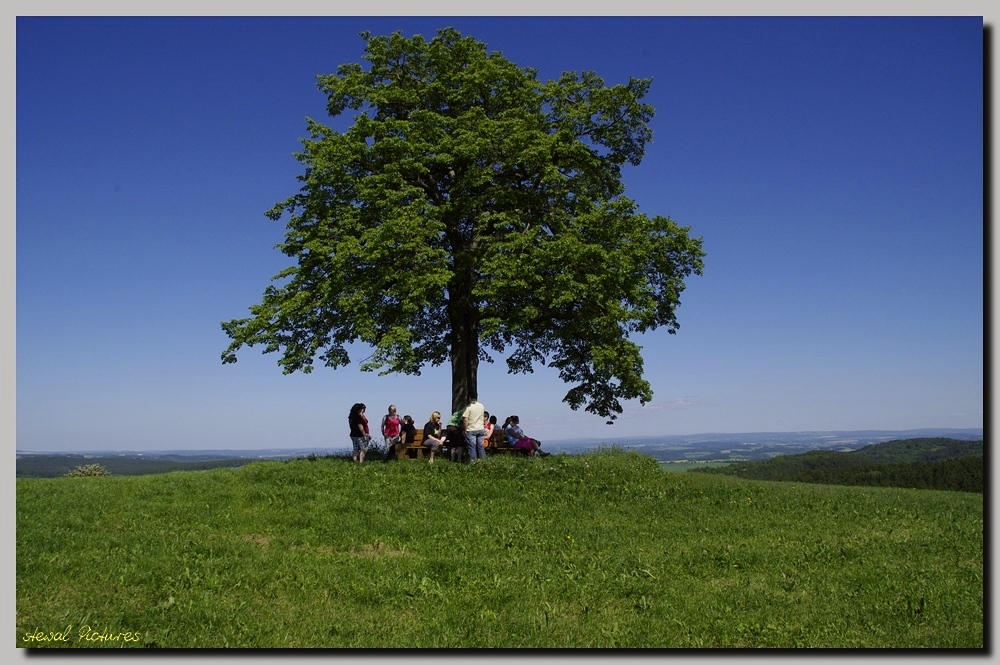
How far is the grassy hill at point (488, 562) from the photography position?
9.03 m

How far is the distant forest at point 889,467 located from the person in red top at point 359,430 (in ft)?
31.2

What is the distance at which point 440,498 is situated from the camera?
16.2 m

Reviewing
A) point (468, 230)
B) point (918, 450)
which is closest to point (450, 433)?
point (468, 230)

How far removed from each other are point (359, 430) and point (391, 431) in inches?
47.6

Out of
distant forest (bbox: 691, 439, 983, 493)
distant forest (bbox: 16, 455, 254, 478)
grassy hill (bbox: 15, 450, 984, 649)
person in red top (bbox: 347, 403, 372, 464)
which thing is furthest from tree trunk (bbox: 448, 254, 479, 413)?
distant forest (bbox: 691, 439, 983, 493)

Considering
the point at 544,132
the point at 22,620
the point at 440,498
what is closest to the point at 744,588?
the point at 440,498

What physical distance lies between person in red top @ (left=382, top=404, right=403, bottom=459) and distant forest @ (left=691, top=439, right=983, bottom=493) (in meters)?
8.65

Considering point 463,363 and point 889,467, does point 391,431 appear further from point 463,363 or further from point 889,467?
point 889,467

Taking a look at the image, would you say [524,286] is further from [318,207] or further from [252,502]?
[252,502]

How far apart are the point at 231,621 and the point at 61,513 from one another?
6.76 metres

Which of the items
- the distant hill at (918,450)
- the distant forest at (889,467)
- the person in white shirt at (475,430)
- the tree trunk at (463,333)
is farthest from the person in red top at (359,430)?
the distant hill at (918,450)

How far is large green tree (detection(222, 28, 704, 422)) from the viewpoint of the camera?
67.8 ft

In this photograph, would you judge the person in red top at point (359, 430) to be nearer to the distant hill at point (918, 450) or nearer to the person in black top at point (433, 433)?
the person in black top at point (433, 433)

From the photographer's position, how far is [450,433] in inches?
827
